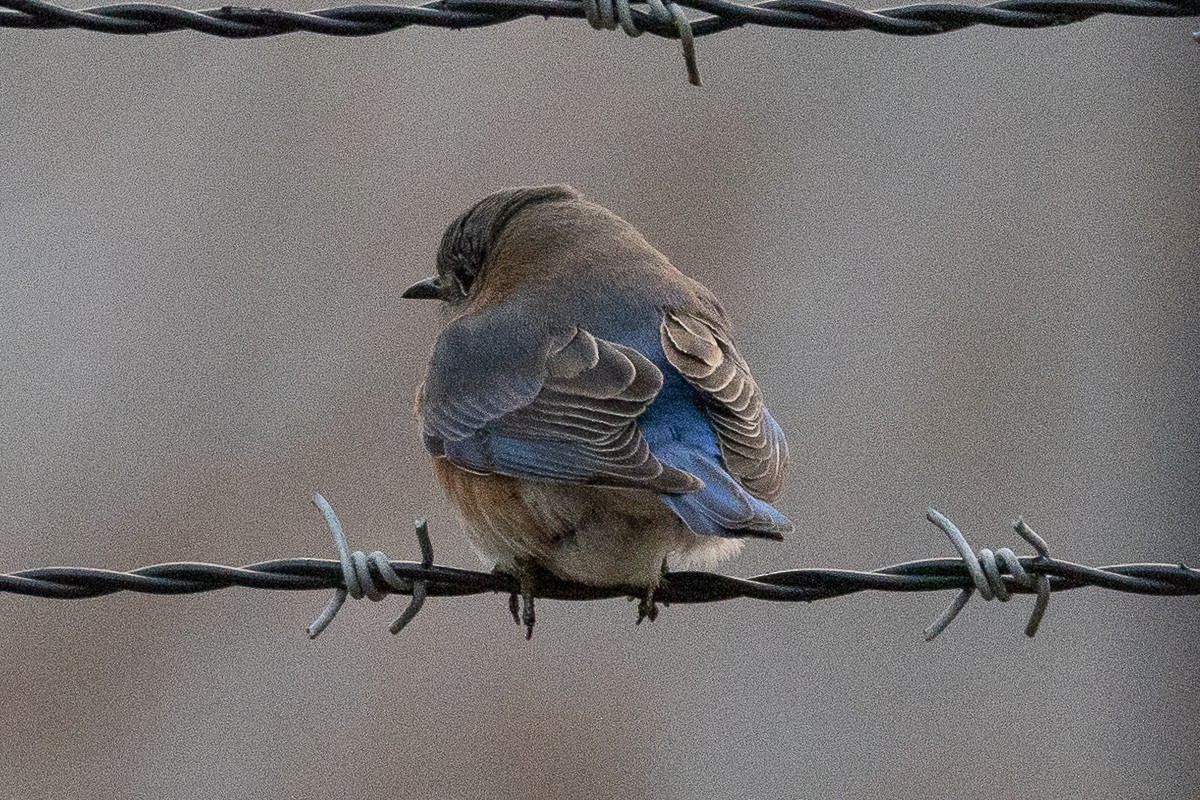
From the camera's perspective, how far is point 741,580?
3631 mm

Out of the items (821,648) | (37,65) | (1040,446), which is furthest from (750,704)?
(37,65)

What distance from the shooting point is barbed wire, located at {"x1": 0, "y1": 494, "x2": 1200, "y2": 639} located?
11.1ft

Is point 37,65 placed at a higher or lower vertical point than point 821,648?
higher

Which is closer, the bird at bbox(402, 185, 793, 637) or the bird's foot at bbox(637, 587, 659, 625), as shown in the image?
the bird at bbox(402, 185, 793, 637)

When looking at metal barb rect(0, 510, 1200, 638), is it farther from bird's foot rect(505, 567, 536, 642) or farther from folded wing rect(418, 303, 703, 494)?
bird's foot rect(505, 567, 536, 642)

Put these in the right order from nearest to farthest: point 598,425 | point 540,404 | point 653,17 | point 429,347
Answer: point 653,17
point 598,425
point 540,404
point 429,347

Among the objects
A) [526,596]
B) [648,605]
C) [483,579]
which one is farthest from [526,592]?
[483,579]

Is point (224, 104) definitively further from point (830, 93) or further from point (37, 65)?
point (830, 93)

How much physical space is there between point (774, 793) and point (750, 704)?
0.43m

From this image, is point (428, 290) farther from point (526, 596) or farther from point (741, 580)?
point (741, 580)

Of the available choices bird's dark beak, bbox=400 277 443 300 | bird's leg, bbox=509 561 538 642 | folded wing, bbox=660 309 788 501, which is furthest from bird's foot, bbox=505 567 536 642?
bird's dark beak, bbox=400 277 443 300

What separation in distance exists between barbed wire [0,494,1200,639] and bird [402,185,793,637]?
0.22 m

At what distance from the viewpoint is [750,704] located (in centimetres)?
822

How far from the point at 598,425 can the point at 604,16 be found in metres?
1.07
